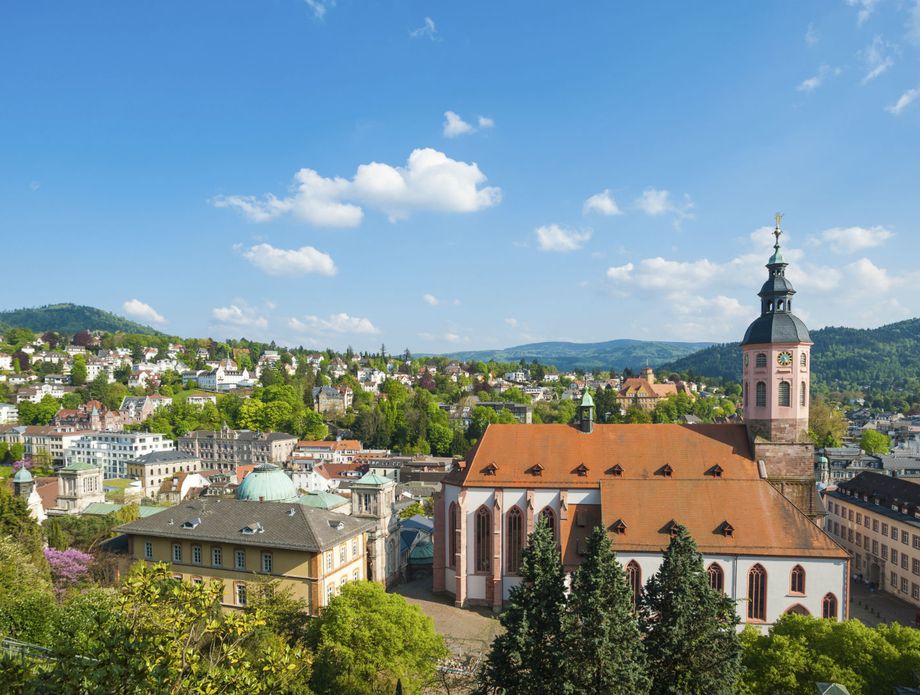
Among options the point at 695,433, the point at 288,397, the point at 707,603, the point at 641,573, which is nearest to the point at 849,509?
the point at 695,433

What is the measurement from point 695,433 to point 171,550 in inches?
1421

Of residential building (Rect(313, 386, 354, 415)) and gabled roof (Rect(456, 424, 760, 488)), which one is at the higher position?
gabled roof (Rect(456, 424, 760, 488))

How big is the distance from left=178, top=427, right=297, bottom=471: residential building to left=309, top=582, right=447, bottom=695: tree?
90.3 m

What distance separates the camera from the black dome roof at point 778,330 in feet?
130

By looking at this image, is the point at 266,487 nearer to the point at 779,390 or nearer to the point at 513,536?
the point at 513,536

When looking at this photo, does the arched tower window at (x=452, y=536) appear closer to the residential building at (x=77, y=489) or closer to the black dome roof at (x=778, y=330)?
the black dome roof at (x=778, y=330)

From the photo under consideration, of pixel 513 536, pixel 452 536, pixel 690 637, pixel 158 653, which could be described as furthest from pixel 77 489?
pixel 158 653

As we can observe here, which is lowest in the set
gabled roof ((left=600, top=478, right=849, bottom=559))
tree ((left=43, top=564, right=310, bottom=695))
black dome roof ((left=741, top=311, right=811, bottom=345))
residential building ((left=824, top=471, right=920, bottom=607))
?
residential building ((left=824, top=471, right=920, bottom=607))

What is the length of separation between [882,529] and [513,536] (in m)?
32.2

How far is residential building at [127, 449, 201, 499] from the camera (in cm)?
9794

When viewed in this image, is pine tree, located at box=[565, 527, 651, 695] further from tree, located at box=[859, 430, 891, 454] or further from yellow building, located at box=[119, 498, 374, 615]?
tree, located at box=[859, 430, 891, 454]

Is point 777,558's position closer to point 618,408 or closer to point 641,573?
point 641,573

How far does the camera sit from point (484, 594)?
41531 mm

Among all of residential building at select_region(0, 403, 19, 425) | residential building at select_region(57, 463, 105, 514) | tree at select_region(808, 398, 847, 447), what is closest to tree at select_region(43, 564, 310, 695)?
residential building at select_region(57, 463, 105, 514)
